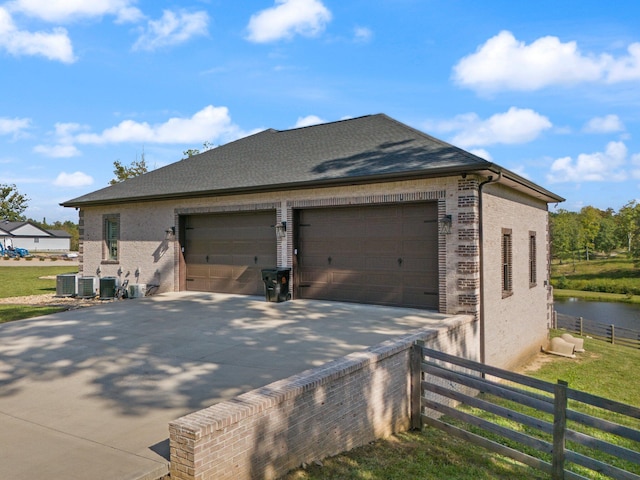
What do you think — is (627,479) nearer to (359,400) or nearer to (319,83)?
(359,400)

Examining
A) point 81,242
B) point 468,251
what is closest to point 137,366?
point 468,251

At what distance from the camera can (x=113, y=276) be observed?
50.0ft

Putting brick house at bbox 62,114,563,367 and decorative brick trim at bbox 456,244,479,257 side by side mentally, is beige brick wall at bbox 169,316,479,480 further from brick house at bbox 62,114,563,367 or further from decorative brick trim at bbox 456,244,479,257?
brick house at bbox 62,114,563,367

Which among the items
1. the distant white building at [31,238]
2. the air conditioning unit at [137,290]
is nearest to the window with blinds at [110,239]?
the air conditioning unit at [137,290]

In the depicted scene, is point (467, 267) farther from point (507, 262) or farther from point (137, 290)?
point (137, 290)

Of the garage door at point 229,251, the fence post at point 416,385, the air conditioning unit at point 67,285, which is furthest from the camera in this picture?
the air conditioning unit at point 67,285

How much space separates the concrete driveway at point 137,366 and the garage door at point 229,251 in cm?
181

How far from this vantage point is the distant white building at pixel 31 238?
67.3 metres

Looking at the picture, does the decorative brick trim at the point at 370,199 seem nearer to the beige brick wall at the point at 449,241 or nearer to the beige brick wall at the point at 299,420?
the beige brick wall at the point at 449,241

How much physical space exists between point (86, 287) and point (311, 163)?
29.5 feet

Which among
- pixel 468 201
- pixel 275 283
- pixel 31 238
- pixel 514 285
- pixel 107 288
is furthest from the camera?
pixel 31 238

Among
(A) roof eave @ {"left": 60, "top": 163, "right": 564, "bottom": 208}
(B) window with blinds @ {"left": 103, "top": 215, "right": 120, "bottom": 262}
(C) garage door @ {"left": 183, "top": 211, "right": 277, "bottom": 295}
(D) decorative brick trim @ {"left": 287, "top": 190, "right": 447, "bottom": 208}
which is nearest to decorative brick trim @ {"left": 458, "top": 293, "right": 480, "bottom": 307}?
(D) decorative brick trim @ {"left": 287, "top": 190, "right": 447, "bottom": 208}

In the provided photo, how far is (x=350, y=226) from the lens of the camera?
1101 cm

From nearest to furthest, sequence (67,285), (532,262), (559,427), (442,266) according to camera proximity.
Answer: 1. (559,427)
2. (442,266)
3. (532,262)
4. (67,285)
